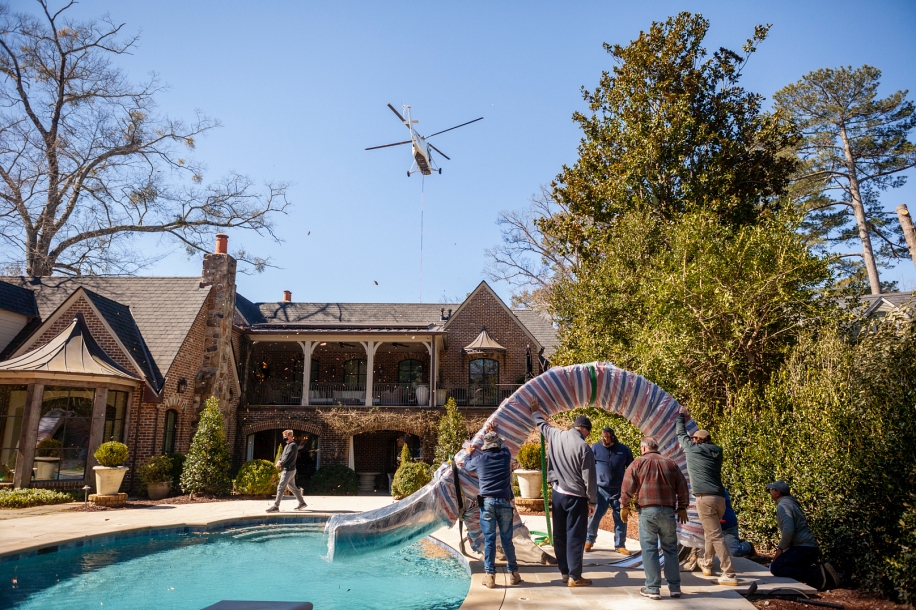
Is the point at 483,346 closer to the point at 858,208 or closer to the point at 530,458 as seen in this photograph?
the point at 530,458

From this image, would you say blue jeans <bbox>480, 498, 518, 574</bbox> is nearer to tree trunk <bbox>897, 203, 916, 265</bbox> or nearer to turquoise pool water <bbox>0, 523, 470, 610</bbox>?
turquoise pool water <bbox>0, 523, 470, 610</bbox>

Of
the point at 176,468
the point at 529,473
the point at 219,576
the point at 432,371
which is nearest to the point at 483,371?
the point at 432,371

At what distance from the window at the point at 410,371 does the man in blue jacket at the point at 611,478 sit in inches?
680

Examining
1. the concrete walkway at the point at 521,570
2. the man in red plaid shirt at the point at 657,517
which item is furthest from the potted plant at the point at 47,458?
the man in red plaid shirt at the point at 657,517

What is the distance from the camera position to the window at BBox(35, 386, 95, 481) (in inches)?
584

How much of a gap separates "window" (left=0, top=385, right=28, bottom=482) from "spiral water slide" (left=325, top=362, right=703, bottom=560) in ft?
40.6

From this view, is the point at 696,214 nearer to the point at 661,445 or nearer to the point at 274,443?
the point at 661,445

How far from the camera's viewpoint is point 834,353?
8211mm

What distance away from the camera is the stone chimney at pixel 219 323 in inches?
760

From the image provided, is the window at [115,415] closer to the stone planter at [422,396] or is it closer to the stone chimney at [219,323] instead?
the stone chimney at [219,323]

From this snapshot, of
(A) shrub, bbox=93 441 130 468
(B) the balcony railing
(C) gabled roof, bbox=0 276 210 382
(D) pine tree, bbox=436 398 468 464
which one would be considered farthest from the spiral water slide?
(B) the balcony railing

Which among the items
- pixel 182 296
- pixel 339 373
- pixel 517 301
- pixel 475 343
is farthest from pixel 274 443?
pixel 517 301

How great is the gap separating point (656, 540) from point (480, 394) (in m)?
18.4

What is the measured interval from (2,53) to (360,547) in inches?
1126
